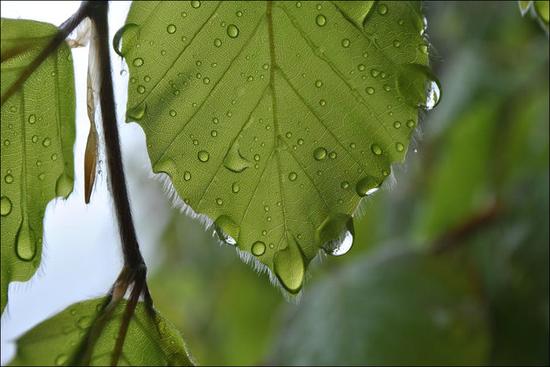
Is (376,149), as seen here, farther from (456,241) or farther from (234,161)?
(456,241)

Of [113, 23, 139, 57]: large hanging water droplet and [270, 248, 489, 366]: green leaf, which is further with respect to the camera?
[270, 248, 489, 366]: green leaf

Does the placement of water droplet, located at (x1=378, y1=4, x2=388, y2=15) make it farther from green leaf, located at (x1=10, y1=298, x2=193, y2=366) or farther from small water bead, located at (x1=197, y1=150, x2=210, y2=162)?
green leaf, located at (x1=10, y1=298, x2=193, y2=366)

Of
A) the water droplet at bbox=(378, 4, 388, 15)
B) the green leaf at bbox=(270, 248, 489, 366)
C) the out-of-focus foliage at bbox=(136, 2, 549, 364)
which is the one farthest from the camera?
the out-of-focus foliage at bbox=(136, 2, 549, 364)

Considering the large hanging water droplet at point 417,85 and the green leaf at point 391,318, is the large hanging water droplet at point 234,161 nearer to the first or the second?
the large hanging water droplet at point 417,85

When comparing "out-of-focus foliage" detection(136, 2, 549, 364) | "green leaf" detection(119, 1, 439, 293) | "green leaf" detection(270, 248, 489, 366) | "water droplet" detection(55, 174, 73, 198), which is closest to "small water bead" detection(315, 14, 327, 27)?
"green leaf" detection(119, 1, 439, 293)

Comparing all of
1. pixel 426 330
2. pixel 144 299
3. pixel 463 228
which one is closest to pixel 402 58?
pixel 144 299

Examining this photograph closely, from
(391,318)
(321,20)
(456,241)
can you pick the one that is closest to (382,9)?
(321,20)
